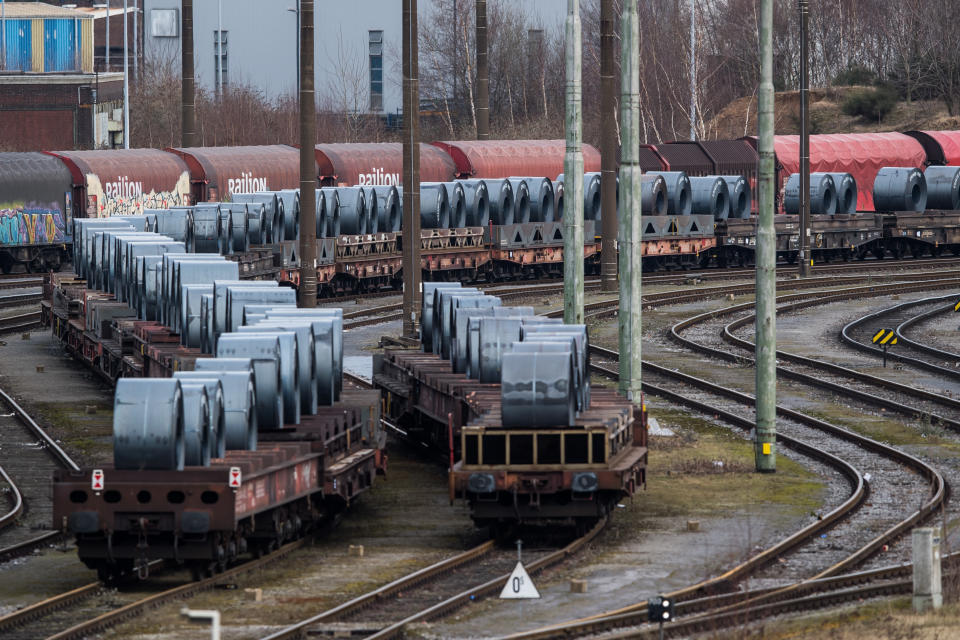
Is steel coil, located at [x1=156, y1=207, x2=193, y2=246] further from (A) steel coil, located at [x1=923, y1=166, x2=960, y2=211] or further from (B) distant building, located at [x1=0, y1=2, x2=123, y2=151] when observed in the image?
(B) distant building, located at [x1=0, y1=2, x2=123, y2=151]

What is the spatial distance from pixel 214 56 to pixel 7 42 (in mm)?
14437

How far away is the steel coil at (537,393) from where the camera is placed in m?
18.1

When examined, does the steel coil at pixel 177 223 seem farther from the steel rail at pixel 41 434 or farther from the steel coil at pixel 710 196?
the steel coil at pixel 710 196

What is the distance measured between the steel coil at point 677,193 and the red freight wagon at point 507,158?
5.83m

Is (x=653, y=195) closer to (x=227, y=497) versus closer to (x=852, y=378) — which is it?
(x=852, y=378)

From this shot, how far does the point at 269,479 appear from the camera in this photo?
17.0 meters

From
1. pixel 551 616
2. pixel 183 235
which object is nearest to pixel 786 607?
pixel 551 616

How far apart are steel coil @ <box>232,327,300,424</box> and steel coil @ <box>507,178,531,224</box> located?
3073cm

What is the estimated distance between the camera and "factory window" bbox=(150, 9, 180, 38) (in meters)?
95.5

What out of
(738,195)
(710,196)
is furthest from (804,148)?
(738,195)

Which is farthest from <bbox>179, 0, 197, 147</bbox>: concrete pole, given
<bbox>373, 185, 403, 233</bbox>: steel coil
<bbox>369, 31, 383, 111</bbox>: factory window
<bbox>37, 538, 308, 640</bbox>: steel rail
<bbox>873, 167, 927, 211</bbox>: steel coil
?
<bbox>37, 538, 308, 640</bbox>: steel rail

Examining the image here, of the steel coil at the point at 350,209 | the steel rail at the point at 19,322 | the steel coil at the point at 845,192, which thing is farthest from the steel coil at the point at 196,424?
the steel coil at the point at 845,192

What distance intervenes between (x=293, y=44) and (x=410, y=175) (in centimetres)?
5515

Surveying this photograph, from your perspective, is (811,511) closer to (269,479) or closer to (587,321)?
(269,479)
